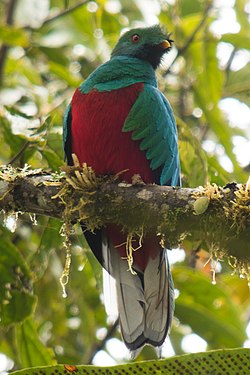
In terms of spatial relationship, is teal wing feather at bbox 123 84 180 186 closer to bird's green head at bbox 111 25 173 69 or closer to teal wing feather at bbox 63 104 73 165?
teal wing feather at bbox 63 104 73 165

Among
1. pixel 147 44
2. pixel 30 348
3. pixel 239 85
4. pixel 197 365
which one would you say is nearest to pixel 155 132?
pixel 147 44

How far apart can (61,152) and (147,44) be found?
107cm

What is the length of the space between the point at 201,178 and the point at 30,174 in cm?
100

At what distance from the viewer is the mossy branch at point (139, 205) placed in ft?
11.3

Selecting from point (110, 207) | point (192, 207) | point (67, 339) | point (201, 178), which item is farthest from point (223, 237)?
point (67, 339)

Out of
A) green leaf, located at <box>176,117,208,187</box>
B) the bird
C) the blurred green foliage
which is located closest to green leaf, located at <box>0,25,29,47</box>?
the blurred green foliage

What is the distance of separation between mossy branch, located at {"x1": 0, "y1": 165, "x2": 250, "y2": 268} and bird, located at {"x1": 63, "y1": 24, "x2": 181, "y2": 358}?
0.44 meters

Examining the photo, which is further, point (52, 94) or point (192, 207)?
point (52, 94)

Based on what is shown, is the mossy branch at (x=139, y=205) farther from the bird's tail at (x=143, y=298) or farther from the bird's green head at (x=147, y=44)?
the bird's green head at (x=147, y=44)

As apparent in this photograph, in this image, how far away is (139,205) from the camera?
3.63 m

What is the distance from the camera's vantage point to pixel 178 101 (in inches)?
277

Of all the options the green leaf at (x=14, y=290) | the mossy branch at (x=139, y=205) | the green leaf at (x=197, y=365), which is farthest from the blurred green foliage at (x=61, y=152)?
the green leaf at (x=197, y=365)

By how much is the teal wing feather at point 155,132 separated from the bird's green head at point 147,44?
67cm

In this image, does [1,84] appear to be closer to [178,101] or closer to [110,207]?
[178,101]
